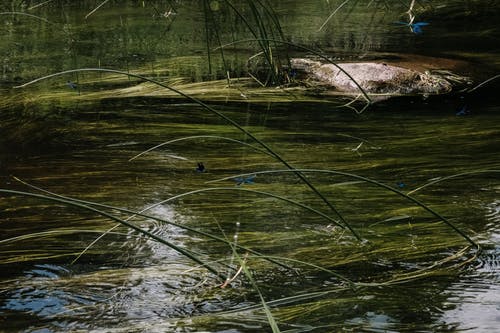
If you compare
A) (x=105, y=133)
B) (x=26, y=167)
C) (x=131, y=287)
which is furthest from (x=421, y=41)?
(x=131, y=287)

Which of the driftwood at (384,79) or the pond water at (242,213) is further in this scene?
the driftwood at (384,79)

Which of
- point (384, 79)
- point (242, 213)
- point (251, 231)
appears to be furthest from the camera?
point (384, 79)

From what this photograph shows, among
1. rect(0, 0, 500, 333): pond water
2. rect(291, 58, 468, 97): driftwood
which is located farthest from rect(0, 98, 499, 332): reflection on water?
rect(291, 58, 468, 97): driftwood

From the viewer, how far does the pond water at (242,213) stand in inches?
65.7

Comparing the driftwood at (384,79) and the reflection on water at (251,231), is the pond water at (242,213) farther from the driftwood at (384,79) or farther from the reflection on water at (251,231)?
the driftwood at (384,79)

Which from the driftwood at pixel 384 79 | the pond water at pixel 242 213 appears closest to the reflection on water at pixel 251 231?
the pond water at pixel 242 213

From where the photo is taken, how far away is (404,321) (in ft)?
5.32

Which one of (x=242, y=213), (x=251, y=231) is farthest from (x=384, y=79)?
(x=251, y=231)

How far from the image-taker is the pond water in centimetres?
167

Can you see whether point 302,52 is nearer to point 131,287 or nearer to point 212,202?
point 212,202

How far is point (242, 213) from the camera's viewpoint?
2363mm

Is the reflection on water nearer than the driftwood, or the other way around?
the reflection on water

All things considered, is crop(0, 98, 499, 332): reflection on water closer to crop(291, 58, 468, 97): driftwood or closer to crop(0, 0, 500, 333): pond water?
crop(0, 0, 500, 333): pond water

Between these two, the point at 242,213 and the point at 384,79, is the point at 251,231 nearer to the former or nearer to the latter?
the point at 242,213
